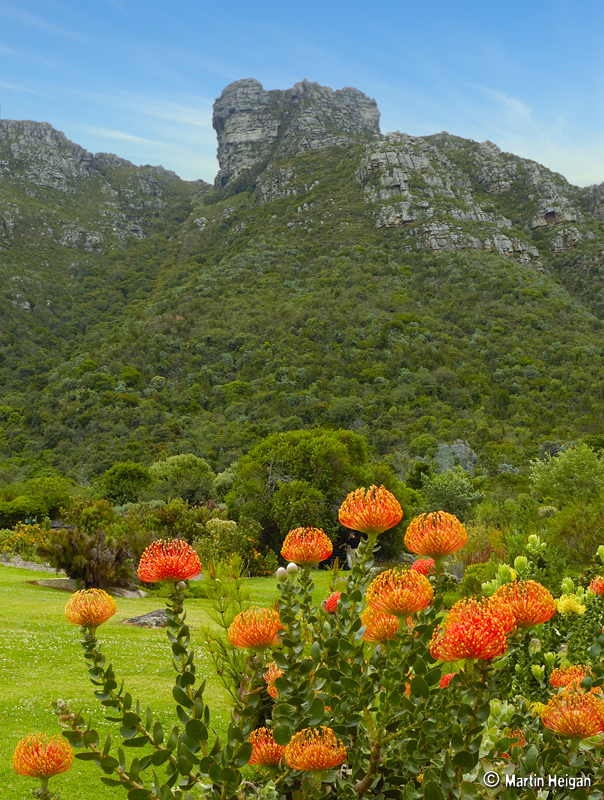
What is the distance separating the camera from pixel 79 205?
305 feet

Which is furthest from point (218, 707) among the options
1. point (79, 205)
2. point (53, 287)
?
point (79, 205)

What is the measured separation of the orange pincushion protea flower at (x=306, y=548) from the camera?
2.01 m

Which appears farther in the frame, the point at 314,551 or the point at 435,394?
the point at 435,394

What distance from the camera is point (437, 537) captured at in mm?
1856

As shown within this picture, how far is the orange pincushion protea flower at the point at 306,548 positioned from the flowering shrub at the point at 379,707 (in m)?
0.02

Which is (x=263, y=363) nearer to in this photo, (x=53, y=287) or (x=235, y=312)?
(x=235, y=312)

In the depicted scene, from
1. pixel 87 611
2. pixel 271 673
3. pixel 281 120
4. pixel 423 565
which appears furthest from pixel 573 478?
pixel 281 120

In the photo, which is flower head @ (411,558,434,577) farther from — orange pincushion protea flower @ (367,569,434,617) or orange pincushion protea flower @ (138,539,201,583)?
orange pincushion protea flower @ (138,539,201,583)

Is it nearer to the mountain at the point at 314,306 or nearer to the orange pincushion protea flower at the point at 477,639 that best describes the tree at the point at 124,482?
the mountain at the point at 314,306

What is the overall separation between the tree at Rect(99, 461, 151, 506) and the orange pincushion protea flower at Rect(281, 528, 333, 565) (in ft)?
88.1

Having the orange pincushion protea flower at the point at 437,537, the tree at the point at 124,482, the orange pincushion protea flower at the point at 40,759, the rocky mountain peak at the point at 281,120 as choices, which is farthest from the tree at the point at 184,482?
the rocky mountain peak at the point at 281,120

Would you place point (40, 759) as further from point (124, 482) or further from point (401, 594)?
point (124, 482)

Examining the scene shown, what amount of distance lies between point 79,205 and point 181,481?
83.3m

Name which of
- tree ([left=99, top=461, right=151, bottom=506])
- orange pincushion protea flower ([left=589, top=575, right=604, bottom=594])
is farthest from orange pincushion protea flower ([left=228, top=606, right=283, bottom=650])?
tree ([left=99, top=461, right=151, bottom=506])
